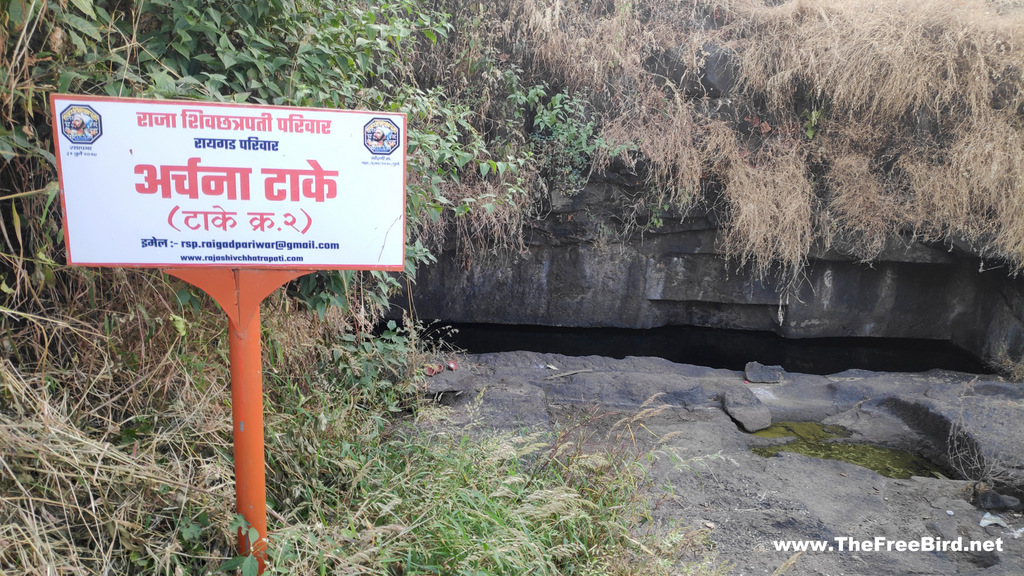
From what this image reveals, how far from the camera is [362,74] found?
268 centimetres

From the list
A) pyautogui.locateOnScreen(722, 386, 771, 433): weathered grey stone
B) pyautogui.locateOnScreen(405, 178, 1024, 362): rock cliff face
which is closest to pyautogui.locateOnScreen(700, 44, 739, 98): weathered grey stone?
pyautogui.locateOnScreen(405, 178, 1024, 362): rock cliff face

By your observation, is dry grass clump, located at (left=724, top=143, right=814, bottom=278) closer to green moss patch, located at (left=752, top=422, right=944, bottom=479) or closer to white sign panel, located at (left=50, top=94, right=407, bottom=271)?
green moss patch, located at (left=752, top=422, right=944, bottom=479)

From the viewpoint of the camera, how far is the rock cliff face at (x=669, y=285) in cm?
630

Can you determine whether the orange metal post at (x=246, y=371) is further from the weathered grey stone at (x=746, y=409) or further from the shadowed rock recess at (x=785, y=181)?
the shadowed rock recess at (x=785, y=181)

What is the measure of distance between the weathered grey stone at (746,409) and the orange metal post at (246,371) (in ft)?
10.9

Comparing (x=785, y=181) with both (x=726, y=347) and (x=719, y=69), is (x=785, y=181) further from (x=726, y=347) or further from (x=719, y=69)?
(x=726, y=347)

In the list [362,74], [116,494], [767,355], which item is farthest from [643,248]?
[116,494]

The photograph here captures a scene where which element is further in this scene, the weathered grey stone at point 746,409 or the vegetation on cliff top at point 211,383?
the weathered grey stone at point 746,409

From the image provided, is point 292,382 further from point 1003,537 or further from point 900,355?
point 900,355

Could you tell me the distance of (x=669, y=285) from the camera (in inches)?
261

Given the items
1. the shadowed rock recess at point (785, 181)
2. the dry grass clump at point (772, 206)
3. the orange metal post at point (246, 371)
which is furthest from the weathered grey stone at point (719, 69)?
the orange metal post at point (246, 371)

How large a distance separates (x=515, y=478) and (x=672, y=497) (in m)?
1.06

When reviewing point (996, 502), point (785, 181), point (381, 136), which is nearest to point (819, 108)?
point (785, 181)

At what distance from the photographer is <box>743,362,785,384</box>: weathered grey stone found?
4969 mm
